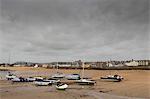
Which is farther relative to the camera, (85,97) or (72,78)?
(72,78)

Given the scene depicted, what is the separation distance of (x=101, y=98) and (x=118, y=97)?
1836 mm

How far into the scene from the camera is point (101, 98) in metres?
27.2

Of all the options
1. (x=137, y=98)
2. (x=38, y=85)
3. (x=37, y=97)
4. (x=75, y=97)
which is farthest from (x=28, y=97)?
(x=38, y=85)

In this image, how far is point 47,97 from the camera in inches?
1106

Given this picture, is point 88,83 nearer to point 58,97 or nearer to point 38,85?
point 38,85

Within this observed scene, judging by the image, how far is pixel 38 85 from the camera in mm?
43500

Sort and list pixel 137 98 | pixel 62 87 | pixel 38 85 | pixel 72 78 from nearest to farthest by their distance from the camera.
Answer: pixel 137 98, pixel 62 87, pixel 38 85, pixel 72 78

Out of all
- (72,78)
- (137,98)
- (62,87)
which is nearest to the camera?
(137,98)

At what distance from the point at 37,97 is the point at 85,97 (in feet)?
16.2

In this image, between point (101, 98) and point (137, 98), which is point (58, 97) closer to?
point (101, 98)

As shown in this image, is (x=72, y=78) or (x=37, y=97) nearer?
(x=37, y=97)

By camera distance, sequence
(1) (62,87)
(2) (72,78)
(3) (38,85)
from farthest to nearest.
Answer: (2) (72,78) → (3) (38,85) → (1) (62,87)


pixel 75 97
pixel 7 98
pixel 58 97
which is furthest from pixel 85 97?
pixel 7 98

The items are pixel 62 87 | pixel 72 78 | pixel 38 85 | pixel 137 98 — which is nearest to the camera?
pixel 137 98
